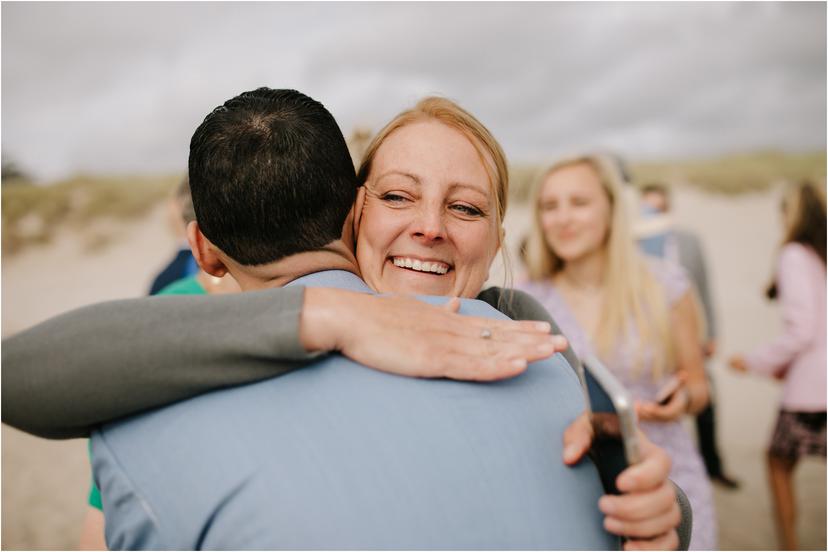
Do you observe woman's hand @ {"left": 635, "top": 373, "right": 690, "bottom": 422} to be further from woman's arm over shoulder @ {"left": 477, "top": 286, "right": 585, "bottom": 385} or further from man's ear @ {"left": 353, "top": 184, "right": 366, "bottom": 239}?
man's ear @ {"left": 353, "top": 184, "right": 366, "bottom": 239}

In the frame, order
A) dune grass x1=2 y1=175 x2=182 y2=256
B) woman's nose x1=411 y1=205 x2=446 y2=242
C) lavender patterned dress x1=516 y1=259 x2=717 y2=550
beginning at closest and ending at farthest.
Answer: woman's nose x1=411 y1=205 x2=446 y2=242 < lavender patterned dress x1=516 y1=259 x2=717 y2=550 < dune grass x1=2 y1=175 x2=182 y2=256

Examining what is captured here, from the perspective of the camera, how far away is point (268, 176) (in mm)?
1276

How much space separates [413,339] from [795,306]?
174 inches

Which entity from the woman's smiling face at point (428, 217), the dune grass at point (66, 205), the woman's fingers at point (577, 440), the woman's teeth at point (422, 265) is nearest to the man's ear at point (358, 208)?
the woman's smiling face at point (428, 217)

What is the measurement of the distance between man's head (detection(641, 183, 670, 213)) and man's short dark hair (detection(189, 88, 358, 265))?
6410 millimetres

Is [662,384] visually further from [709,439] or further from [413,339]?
[709,439]

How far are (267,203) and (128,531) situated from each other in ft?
2.07

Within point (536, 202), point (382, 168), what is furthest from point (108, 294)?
point (382, 168)

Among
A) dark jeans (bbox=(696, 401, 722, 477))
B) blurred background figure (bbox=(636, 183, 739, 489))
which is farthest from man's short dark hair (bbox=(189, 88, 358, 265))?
dark jeans (bbox=(696, 401, 722, 477))

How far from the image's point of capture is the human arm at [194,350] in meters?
1.08

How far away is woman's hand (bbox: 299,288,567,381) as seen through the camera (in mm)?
1119

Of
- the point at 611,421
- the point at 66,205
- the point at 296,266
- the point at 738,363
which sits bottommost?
the point at 738,363

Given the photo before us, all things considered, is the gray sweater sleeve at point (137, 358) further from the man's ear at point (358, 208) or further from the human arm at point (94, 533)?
the human arm at point (94, 533)

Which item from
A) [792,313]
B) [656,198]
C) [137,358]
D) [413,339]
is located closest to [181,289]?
[137,358]
